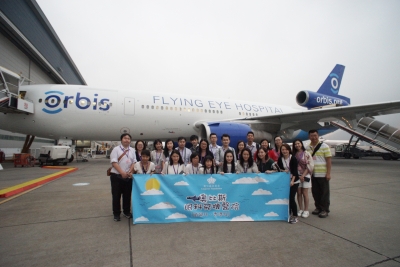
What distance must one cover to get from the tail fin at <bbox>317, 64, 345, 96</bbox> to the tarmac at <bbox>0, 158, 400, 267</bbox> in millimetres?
13226

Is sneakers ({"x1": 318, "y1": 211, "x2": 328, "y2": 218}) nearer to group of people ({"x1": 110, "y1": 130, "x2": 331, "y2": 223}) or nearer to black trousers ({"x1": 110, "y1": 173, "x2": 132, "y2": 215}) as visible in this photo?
group of people ({"x1": 110, "y1": 130, "x2": 331, "y2": 223})

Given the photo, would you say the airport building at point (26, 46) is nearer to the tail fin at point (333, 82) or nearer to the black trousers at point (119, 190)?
the black trousers at point (119, 190)

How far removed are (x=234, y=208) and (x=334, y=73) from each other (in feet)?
54.3

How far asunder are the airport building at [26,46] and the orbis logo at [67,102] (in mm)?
3423

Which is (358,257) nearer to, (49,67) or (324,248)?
(324,248)

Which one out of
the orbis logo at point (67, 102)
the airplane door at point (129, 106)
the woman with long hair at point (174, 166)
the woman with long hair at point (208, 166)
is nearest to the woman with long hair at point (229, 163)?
the woman with long hair at point (208, 166)

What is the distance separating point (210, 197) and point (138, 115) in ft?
25.2

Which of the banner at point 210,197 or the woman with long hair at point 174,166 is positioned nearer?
the banner at point 210,197

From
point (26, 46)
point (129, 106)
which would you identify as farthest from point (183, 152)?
point (26, 46)

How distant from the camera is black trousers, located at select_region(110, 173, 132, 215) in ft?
10.9

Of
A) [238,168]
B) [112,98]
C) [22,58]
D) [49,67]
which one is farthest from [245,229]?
[49,67]

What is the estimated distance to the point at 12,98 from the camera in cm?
804

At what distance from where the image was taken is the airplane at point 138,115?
29.5 ft

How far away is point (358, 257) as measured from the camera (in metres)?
2.20
